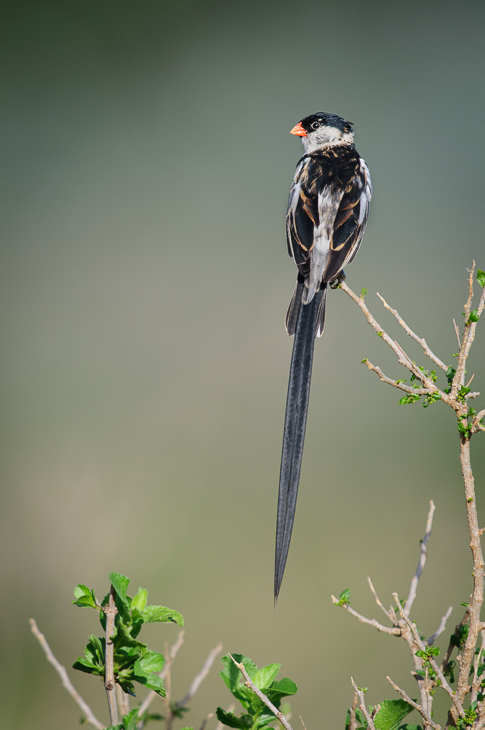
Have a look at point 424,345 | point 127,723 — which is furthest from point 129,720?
point 424,345

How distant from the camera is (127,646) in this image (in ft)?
2.91

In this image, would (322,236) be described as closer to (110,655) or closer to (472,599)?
(472,599)

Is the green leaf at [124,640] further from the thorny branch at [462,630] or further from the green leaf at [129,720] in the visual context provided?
the thorny branch at [462,630]

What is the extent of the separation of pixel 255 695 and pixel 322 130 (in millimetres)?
2411

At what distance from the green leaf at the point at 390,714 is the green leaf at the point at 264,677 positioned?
180mm

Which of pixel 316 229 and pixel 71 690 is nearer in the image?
pixel 71 690

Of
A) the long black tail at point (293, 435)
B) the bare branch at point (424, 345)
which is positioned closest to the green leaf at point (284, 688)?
the long black tail at point (293, 435)

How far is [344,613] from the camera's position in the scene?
310 cm

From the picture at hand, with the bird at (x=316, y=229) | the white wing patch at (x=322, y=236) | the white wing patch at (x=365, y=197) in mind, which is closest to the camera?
the bird at (x=316, y=229)

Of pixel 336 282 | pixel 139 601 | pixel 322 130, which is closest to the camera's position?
pixel 139 601

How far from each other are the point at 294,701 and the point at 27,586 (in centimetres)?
153

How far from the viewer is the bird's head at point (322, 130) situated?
8.65ft

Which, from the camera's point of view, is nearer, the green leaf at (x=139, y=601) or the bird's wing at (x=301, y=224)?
the green leaf at (x=139, y=601)

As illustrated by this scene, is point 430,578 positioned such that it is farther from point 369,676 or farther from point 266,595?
point 266,595
